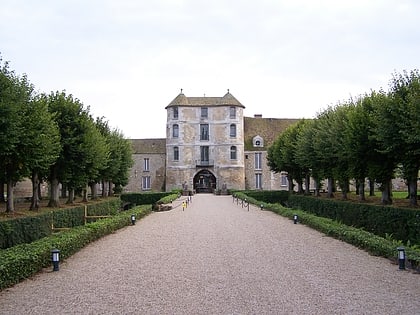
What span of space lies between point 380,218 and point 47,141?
1384 cm

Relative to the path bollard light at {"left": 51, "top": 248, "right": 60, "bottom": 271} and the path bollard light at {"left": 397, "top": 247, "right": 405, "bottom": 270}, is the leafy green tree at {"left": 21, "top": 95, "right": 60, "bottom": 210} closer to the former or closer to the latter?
the path bollard light at {"left": 51, "top": 248, "right": 60, "bottom": 271}

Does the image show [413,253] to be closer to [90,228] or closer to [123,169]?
[90,228]

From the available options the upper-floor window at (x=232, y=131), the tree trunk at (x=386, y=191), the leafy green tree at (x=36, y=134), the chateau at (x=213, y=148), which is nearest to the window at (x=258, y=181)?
the chateau at (x=213, y=148)

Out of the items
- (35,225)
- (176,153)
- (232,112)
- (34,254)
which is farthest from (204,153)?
(34,254)

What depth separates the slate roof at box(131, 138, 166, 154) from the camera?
7506 cm

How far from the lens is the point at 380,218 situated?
2247 centimetres

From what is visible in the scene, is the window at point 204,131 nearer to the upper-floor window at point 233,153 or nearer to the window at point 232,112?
the window at point 232,112

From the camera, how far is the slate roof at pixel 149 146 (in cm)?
7506

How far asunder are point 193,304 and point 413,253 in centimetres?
666

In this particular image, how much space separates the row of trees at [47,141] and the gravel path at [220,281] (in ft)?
18.4

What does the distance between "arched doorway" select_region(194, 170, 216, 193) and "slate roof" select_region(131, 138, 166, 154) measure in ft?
20.2

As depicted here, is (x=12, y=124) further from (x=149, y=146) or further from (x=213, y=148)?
(x=149, y=146)

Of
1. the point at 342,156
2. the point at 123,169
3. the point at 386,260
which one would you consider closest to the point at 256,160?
the point at 123,169

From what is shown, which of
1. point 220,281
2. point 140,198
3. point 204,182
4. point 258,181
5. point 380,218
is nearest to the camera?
point 220,281
